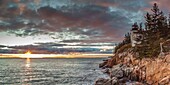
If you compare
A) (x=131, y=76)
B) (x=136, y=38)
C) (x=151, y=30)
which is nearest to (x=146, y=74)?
(x=131, y=76)

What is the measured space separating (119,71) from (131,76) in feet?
26.2

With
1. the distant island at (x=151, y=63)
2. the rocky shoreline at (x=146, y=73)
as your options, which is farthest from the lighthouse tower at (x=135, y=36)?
the rocky shoreline at (x=146, y=73)

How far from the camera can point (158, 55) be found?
55.8m

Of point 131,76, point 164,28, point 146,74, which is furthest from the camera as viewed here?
point 164,28

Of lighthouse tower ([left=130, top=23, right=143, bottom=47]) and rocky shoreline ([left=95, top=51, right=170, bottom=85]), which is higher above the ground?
lighthouse tower ([left=130, top=23, right=143, bottom=47])

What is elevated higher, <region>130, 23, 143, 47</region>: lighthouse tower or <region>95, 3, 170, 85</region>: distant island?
<region>130, 23, 143, 47</region>: lighthouse tower

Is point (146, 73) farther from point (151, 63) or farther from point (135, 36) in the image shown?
point (135, 36)

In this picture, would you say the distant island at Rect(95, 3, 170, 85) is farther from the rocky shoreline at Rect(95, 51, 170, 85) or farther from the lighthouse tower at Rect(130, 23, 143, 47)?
the lighthouse tower at Rect(130, 23, 143, 47)

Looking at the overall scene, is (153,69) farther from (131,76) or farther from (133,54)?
(133,54)

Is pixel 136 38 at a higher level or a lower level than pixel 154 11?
lower

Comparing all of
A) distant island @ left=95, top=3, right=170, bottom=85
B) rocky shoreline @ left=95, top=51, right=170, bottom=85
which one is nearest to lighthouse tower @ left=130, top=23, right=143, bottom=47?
distant island @ left=95, top=3, right=170, bottom=85

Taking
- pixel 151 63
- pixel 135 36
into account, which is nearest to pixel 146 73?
pixel 151 63

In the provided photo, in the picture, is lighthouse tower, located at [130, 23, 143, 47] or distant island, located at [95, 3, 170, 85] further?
lighthouse tower, located at [130, 23, 143, 47]

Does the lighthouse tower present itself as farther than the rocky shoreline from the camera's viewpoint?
Yes
